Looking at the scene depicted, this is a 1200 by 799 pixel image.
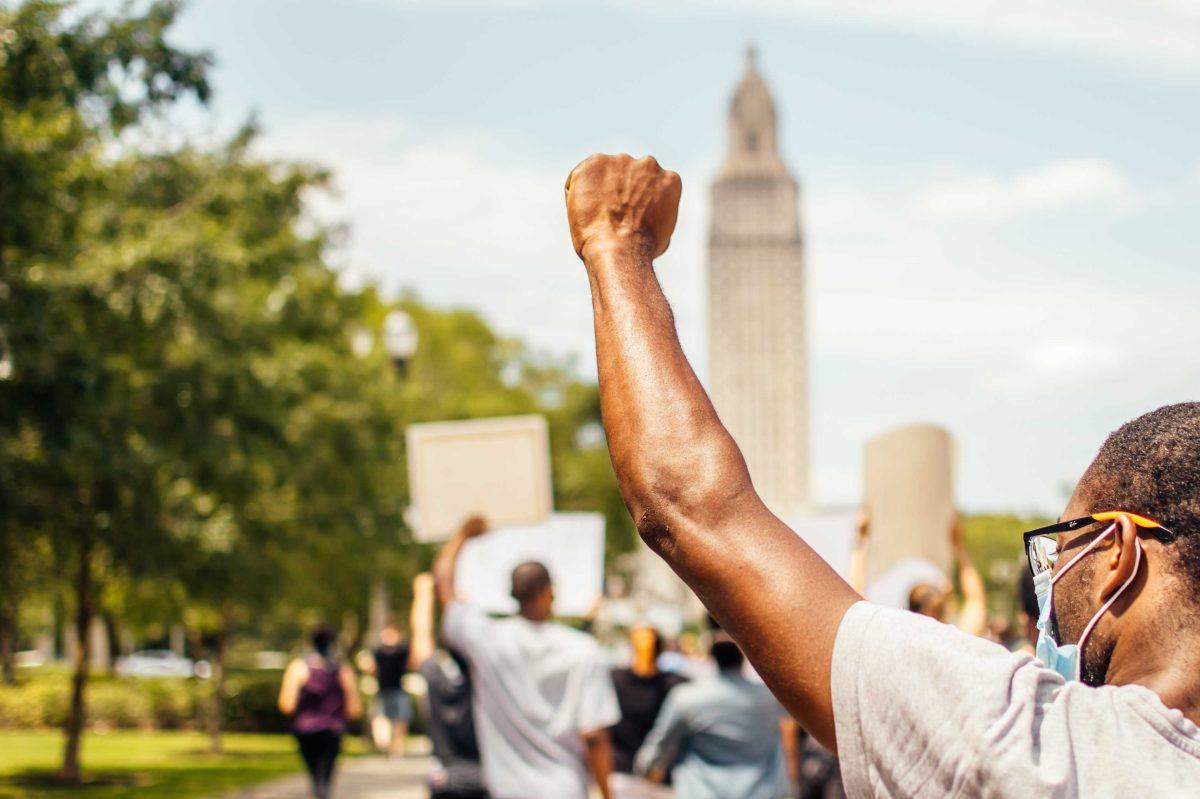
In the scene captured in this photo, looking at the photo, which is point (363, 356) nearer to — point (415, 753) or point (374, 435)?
point (374, 435)

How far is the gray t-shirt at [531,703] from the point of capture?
6508 mm

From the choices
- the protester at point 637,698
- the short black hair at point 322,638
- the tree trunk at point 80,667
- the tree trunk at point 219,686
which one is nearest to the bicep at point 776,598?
the protester at point 637,698

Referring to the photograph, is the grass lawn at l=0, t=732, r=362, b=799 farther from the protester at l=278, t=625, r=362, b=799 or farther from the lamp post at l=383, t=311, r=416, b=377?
the lamp post at l=383, t=311, r=416, b=377

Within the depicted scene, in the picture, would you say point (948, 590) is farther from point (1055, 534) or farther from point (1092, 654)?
point (1092, 654)

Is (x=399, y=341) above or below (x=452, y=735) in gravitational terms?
above

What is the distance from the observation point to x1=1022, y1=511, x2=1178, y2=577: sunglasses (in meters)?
1.72

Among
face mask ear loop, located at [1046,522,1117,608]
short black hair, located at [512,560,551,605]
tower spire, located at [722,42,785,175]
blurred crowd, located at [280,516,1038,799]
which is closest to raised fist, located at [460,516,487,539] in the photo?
blurred crowd, located at [280,516,1038,799]

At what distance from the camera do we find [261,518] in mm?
21016

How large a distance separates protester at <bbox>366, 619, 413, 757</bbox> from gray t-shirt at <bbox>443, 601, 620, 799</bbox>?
13.5m

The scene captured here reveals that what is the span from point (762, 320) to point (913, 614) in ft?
462

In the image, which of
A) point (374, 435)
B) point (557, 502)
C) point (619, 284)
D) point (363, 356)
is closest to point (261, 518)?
point (374, 435)

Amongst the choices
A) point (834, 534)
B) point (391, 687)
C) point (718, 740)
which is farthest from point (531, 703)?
point (391, 687)

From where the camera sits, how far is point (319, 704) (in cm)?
1238

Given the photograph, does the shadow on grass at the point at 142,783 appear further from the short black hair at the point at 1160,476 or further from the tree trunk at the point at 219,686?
the short black hair at the point at 1160,476
